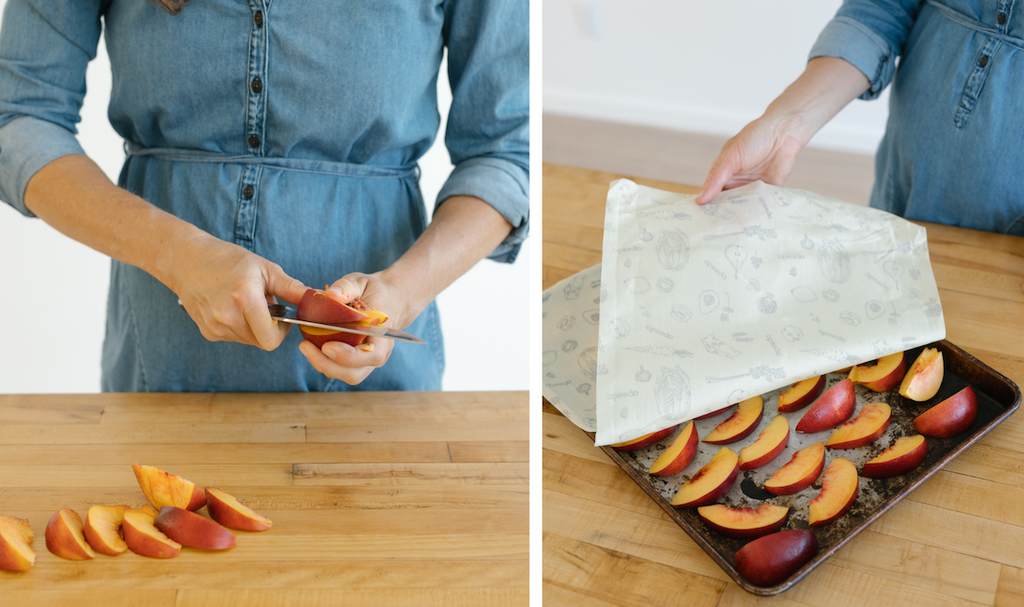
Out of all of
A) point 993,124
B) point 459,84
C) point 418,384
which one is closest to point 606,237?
point 459,84

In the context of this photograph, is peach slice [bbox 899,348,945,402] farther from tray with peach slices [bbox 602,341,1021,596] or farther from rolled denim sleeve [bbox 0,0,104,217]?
rolled denim sleeve [bbox 0,0,104,217]

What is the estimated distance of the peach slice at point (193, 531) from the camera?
857mm

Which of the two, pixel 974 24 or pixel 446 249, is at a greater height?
pixel 974 24

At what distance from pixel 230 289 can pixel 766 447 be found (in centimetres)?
64

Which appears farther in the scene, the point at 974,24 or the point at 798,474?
the point at 974,24

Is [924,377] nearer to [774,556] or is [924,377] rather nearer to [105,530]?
[774,556]

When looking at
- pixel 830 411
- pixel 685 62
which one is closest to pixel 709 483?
pixel 830 411

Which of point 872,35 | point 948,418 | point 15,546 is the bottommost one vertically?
point 15,546

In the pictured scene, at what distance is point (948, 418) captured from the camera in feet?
2.91

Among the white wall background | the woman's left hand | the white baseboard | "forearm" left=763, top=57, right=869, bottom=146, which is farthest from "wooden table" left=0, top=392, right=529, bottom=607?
the white baseboard

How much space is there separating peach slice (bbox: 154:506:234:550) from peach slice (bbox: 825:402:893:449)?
2.28 ft

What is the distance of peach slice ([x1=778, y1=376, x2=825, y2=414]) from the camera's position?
3.07 ft

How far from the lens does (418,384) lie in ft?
4.29

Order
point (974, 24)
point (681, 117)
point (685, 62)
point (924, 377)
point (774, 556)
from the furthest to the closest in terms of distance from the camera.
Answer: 1. point (681, 117)
2. point (685, 62)
3. point (974, 24)
4. point (924, 377)
5. point (774, 556)
